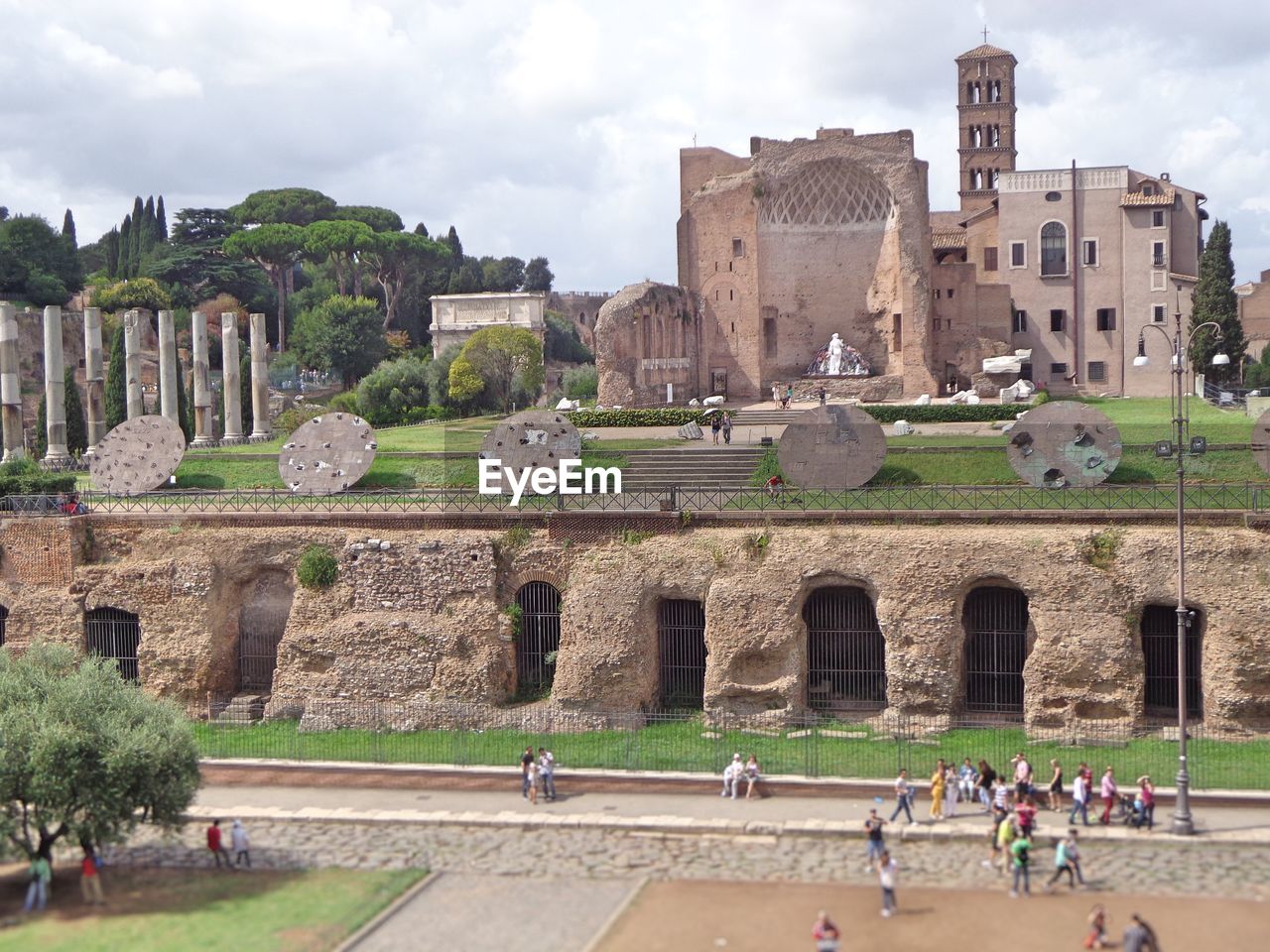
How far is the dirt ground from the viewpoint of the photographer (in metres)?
18.7

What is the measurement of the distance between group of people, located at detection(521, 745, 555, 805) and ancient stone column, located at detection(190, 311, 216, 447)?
28.8 m

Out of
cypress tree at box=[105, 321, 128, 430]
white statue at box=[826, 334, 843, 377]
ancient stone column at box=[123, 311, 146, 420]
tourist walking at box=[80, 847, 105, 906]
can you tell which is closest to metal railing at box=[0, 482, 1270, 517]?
tourist walking at box=[80, 847, 105, 906]

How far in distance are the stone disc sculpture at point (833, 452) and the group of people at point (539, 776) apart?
10796 mm

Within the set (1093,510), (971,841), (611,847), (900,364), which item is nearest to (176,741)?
(611,847)

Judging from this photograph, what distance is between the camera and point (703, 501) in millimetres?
31688

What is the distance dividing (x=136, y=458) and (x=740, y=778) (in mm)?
19527

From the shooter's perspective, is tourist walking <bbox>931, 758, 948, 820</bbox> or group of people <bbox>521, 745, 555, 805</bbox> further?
group of people <bbox>521, 745, 555, 805</bbox>

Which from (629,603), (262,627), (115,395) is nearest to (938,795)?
(629,603)

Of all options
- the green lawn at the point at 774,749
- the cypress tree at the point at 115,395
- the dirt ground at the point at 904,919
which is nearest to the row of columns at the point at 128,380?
the cypress tree at the point at 115,395

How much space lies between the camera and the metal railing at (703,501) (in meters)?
30.0

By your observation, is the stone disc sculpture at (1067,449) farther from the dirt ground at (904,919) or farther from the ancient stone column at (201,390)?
the ancient stone column at (201,390)

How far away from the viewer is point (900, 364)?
2077 inches

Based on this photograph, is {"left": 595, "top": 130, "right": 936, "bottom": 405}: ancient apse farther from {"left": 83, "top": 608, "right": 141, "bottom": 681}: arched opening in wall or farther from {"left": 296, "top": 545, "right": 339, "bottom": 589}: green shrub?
{"left": 83, "top": 608, "right": 141, "bottom": 681}: arched opening in wall

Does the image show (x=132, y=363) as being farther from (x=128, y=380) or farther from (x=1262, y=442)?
(x=1262, y=442)
